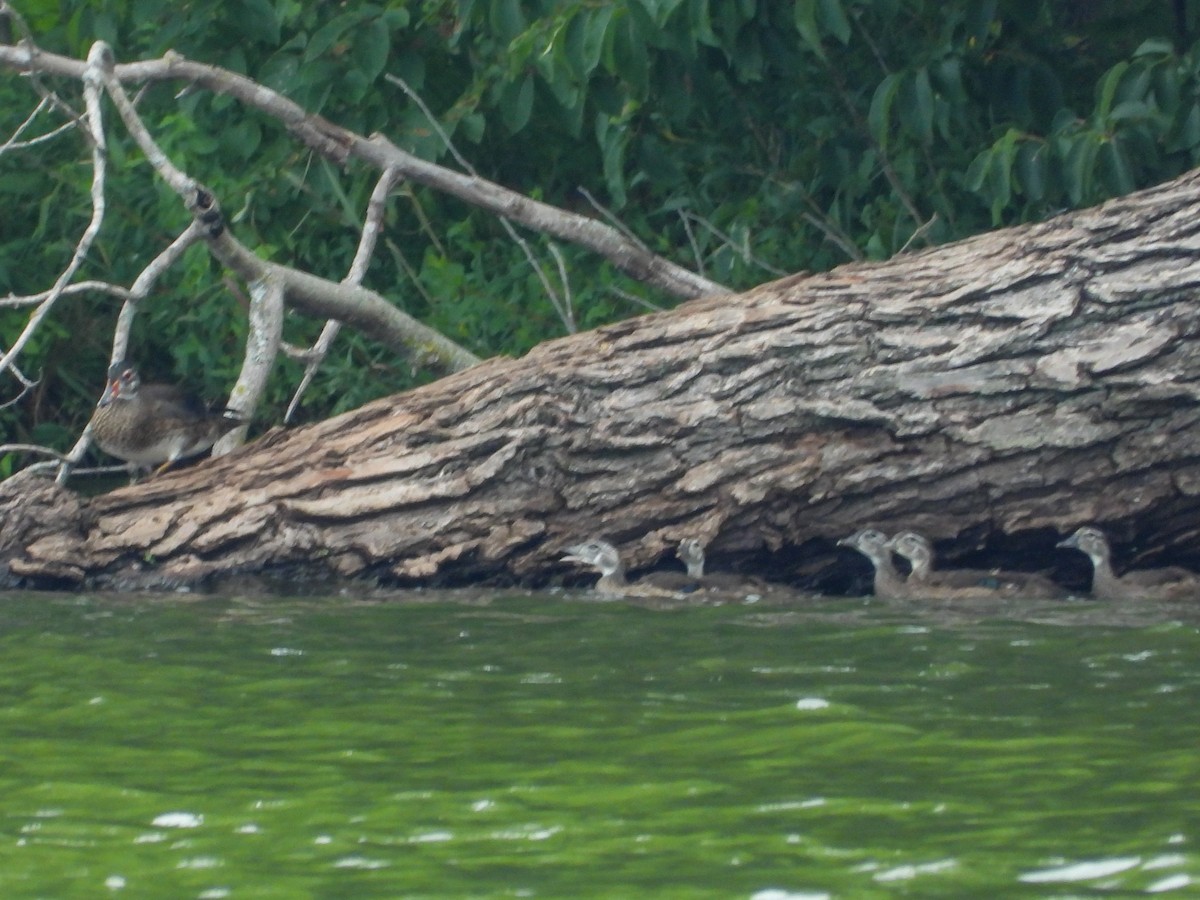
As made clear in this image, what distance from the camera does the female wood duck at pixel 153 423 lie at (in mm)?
9219

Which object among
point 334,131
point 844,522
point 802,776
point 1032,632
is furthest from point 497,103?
point 802,776

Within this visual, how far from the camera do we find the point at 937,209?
1085 centimetres

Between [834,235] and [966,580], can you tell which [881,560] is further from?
[834,235]

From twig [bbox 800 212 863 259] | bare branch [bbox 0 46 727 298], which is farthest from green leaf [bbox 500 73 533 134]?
twig [bbox 800 212 863 259]

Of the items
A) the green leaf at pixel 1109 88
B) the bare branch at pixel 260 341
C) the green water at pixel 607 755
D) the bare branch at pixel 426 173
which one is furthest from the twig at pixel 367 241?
the green leaf at pixel 1109 88

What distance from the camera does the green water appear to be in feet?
12.5

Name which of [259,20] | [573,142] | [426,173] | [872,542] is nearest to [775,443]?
[872,542]

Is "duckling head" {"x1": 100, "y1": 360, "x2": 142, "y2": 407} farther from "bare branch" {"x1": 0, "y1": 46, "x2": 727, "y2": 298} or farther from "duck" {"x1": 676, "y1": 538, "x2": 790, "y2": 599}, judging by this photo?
"duck" {"x1": 676, "y1": 538, "x2": 790, "y2": 599}

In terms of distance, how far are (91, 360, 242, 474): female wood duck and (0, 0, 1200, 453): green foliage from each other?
76.2 inches

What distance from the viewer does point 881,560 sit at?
782 cm

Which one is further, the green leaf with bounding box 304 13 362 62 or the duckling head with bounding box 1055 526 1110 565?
the green leaf with bounding box 304 13 362 62

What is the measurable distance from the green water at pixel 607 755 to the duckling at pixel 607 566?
566 millimetres

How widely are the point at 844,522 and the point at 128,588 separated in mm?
3114

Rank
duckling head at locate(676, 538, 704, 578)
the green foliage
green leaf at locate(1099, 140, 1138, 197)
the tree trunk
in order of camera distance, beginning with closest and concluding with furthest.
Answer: the tree trunk → duckling head at locate(676, 538, 704, 578) → green leaf at locate(1099, 140, 1138, 197) → the green foliage
